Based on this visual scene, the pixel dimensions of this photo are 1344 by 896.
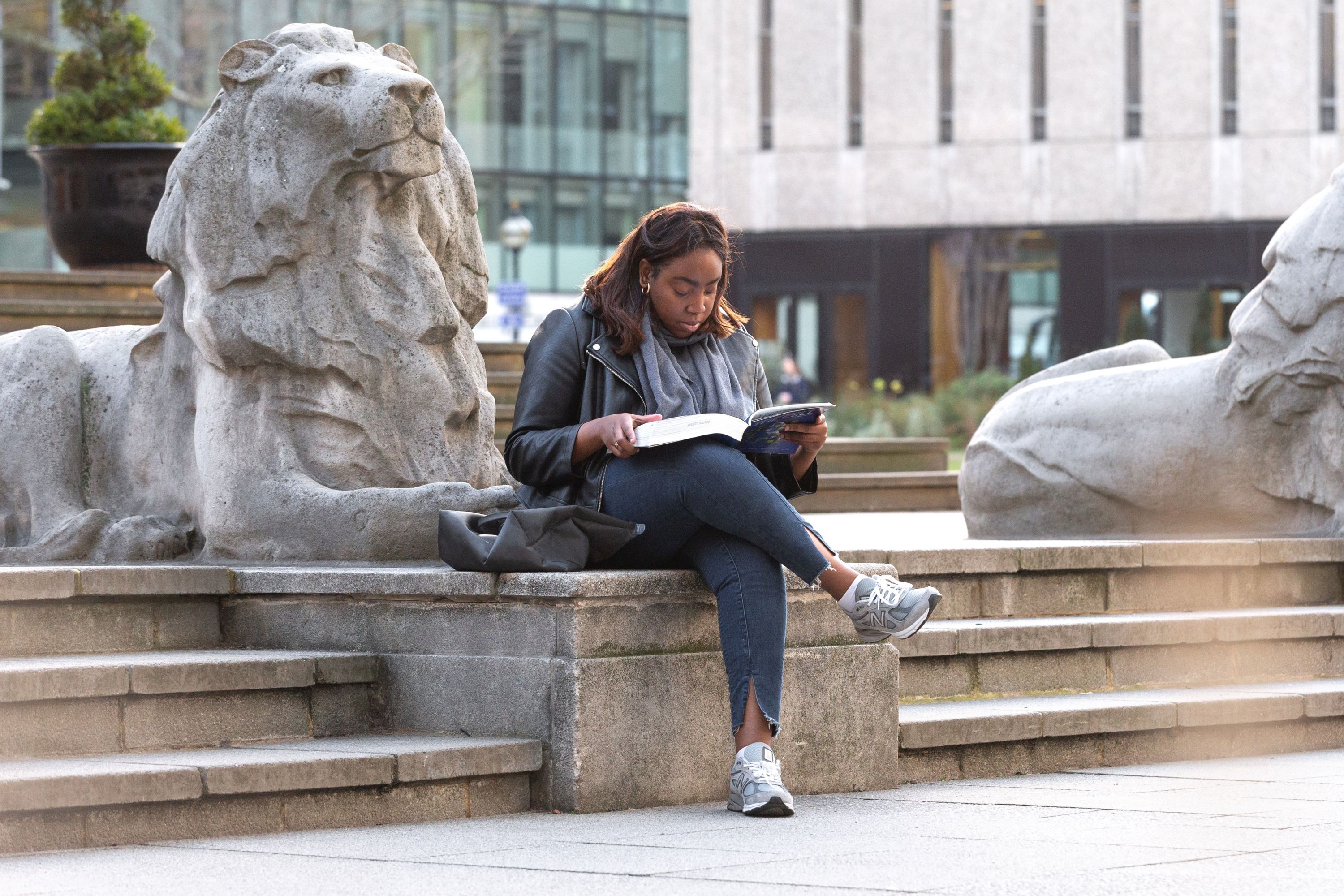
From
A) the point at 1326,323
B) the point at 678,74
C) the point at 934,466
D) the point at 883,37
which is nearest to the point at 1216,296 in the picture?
the point at 883,37

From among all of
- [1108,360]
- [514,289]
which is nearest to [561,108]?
[514,289]

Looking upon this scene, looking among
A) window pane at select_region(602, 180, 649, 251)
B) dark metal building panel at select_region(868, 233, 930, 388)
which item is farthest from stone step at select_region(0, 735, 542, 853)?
window pane at select_region(602, 180, 649, 251)

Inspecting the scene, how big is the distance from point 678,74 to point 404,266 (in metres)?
42.0

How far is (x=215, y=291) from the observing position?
6.34m

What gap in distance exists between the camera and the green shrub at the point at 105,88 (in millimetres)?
11906

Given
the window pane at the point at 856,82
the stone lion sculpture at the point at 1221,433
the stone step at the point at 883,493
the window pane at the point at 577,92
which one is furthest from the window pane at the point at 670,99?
the stone lion sculpture at the point at 1221,433

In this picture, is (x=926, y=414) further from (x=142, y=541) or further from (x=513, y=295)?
(x=142, y=541)

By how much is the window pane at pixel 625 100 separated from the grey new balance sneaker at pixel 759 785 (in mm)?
42042

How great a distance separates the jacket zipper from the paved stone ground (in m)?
0.90

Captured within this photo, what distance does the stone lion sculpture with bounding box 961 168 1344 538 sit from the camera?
8477 millimetres

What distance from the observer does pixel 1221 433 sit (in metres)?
8.66

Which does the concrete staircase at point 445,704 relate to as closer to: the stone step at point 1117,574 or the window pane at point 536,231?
the stone step at point 1117,574

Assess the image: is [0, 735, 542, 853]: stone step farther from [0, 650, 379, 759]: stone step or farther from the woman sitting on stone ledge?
the woman sitting on stone ledge

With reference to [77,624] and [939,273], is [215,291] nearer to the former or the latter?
[77,624]
